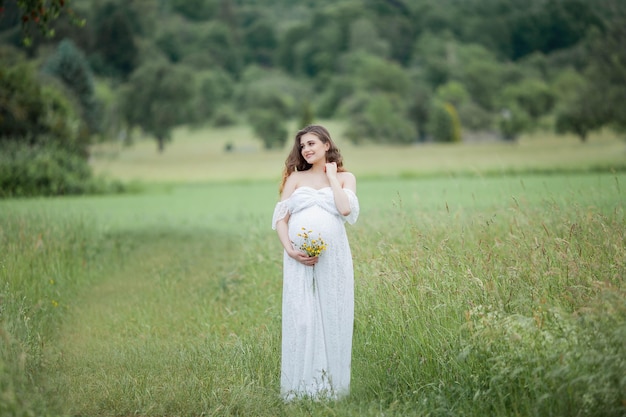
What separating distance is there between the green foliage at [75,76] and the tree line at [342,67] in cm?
11

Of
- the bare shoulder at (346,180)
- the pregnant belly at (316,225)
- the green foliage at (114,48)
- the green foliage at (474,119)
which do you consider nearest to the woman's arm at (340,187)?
the bare shoulder at (346,180)

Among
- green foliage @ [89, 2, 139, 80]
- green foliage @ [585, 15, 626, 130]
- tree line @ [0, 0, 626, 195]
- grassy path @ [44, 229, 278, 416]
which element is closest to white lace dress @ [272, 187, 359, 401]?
grassy path @ [44, 229, 278, 416]

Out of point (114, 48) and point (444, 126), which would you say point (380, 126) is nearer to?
point (444, 126)

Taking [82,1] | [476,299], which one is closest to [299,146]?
[476,299]

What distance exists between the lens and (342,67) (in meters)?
88.2

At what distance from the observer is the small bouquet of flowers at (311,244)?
5500 millimetres

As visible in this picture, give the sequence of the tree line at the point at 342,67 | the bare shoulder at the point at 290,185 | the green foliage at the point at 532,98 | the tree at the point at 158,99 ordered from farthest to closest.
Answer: the tree at the point at 158,99 < the green foliage at the point at 532,98 < the tree line at the point at 342,67 < the bare shoulder at the point at 290,185

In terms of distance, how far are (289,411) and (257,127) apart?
6173cm

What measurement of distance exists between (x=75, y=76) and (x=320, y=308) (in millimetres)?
51768

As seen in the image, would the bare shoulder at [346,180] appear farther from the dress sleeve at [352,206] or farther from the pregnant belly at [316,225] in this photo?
the pregnant belly at [316,225]

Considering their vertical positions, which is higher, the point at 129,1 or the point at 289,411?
the point at 129,1

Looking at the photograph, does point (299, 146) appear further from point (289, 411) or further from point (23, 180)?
point (23, 180)

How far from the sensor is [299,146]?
19.5ft

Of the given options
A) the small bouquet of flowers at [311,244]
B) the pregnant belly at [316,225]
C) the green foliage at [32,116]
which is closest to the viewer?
the small bouquet of flowers at [311,244]
